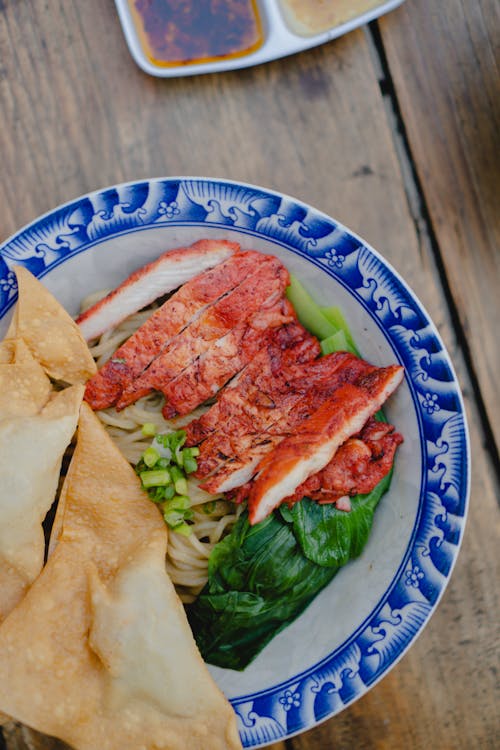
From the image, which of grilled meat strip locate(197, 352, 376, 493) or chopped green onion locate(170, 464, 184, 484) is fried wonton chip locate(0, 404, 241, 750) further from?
grilled meat strip locate(197, 352, 376, 493)

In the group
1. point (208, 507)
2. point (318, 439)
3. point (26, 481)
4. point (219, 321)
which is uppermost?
point (219, 321)

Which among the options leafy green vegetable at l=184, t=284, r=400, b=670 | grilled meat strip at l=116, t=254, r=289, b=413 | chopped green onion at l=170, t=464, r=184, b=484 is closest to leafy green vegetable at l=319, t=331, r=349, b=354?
leafy green vegetable at l=184, t=284, r=400, b=670

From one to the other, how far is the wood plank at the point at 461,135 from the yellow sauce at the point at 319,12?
0.16 meters

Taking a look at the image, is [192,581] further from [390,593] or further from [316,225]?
[316,225]

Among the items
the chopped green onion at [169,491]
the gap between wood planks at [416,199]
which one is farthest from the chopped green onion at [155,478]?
the gap between wood planks at [416,199]

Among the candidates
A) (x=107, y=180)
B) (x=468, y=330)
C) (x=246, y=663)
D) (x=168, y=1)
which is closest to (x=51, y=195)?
(x=107, y=180)

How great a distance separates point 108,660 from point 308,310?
1499 mm

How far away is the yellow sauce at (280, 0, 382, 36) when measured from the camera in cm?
279

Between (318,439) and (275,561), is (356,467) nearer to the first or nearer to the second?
(318,439)

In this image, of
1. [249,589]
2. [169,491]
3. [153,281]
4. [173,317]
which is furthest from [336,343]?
[249,589]

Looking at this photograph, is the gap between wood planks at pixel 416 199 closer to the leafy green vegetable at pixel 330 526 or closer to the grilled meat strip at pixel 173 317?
the leafy green vegetable at pixel 330 526

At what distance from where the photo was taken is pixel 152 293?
104 inches

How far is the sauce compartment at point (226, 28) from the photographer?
2.74 metres

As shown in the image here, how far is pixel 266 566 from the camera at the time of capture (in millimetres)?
2570
